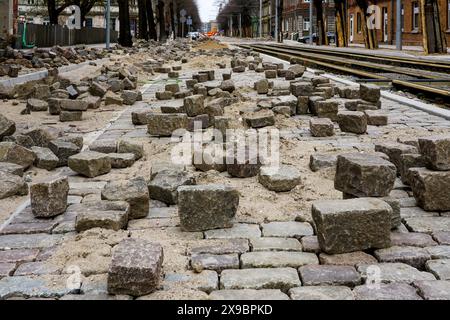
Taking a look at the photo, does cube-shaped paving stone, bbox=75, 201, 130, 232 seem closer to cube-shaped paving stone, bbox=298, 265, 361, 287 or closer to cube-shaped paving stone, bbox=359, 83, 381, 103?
cube-shaped paving stone, bbox=298, 265, 361, 287

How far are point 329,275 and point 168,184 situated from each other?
1903 millimetres

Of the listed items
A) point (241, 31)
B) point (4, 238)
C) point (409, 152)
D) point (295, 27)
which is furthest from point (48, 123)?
point (241, 31)

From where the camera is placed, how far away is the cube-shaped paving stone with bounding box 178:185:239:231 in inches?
156

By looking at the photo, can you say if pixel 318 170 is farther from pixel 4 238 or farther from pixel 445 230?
pixel 4 238

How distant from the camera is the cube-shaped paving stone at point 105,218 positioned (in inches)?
156

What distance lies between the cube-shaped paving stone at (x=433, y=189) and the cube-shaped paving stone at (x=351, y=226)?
90 centimetres

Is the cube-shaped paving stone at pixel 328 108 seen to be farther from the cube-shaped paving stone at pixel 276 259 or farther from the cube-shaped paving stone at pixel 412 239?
the cube-shaped paving stone at pixel 276 259

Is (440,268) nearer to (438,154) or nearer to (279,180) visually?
(438,154)

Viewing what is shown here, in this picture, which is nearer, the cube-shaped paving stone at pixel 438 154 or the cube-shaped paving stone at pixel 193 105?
the cube-shaped paving stone at pixel 438 154

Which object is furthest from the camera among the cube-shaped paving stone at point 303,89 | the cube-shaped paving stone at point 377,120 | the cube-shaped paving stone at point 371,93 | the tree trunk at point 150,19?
the tree trunk at point 150,19

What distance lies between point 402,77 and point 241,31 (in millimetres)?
108497

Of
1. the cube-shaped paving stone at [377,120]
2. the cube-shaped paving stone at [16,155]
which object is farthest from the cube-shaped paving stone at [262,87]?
the cube-shaped paving stone at [16,155]

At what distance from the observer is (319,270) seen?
3.30 metres
